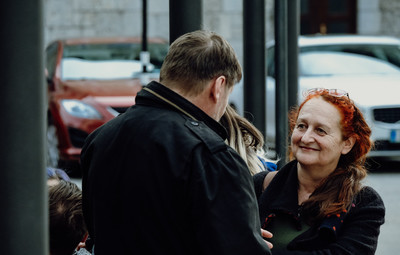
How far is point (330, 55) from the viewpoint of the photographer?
441 inches

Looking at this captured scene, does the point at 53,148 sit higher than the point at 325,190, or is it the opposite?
the point at 325,190

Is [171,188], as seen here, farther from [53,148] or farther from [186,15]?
[53,148]

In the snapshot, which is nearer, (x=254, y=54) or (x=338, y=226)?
(x=338, y=226)

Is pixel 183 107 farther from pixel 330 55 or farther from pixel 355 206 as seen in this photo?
pixel 330 55

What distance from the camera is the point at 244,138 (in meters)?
3.71

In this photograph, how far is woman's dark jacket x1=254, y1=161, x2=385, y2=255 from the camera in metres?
2.79

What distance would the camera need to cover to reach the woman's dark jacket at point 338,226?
9.15 feet

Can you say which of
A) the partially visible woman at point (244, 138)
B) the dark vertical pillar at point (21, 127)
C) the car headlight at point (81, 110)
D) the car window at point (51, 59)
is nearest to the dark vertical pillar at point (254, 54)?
the partially visible woman at point (244, 138)

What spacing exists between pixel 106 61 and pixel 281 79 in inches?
222

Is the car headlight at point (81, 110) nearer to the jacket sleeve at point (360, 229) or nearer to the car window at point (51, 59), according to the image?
the car window at point (51, 59)

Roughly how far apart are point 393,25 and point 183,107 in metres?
17.2

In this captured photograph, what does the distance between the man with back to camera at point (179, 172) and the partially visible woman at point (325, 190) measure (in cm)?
56

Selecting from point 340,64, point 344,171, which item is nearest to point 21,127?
point 344,171

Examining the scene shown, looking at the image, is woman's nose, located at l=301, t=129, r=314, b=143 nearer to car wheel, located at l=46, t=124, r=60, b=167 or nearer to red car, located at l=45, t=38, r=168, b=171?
red car, located at l=45, t=38, r=168, b=171
